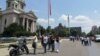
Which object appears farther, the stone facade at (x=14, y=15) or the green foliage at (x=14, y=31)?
the stone facade at (x=14, y=15)

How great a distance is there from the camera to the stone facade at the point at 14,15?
125688mm

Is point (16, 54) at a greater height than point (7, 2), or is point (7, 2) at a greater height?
point (7, 2)

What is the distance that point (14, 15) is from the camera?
125m

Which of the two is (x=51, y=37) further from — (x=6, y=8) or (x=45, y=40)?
(x=6, y=8)

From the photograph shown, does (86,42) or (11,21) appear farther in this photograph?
(11,21)

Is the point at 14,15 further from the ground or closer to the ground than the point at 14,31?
further from the ground

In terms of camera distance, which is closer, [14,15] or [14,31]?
[14,31]

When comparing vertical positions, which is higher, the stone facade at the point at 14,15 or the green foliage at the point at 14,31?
the stone facade at the point at 14,15

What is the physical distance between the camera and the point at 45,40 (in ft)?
74.7

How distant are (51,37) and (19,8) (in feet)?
355

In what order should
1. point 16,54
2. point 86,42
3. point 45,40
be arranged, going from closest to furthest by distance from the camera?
point 16,54 → point 45,40 → point 86,42

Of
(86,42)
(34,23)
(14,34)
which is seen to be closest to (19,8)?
(34,23)

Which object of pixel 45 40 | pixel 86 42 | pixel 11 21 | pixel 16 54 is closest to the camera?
pixel 16 54

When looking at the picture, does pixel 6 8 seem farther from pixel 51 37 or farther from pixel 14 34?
pixel 51 37
